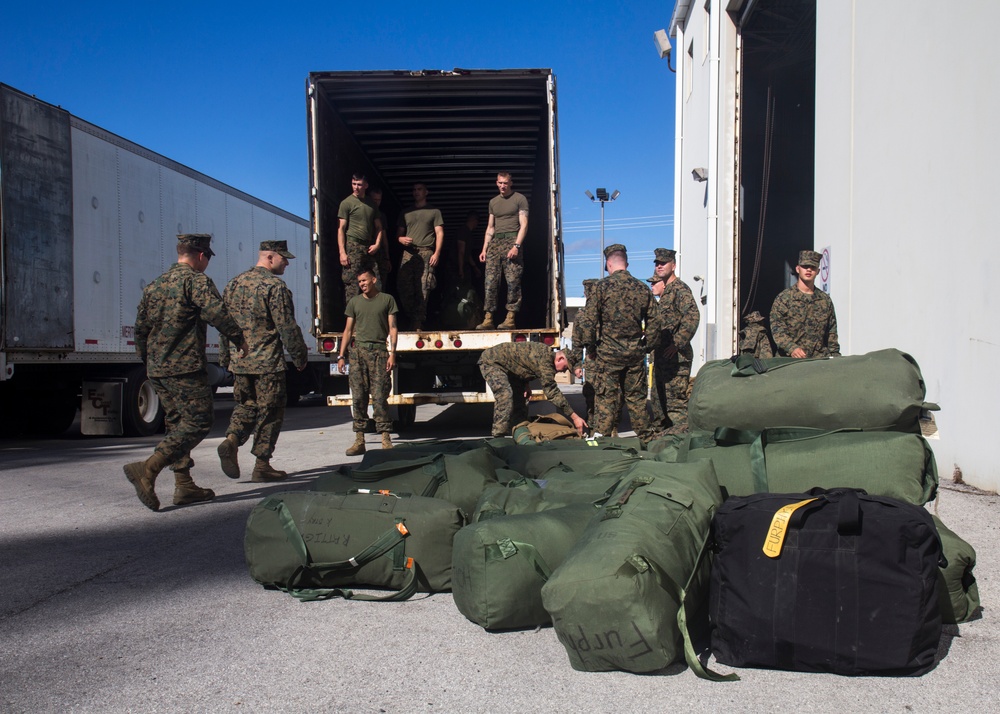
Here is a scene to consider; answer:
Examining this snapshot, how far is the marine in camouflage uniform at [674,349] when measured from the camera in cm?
718

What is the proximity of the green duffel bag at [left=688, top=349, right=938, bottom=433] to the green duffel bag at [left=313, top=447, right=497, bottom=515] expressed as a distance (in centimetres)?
109

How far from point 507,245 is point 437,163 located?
3001 mm

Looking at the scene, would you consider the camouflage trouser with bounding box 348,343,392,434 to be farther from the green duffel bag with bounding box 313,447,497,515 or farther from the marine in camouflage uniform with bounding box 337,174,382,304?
the green duffel bag with bounding box 313,447,497,515

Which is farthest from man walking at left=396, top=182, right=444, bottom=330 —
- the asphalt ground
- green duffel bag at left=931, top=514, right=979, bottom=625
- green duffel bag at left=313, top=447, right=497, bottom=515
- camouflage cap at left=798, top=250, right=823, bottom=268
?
green duffel bag at left=931, top=514, right=979, bottom=625

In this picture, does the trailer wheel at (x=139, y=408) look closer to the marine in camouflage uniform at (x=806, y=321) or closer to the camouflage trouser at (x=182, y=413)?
the camouflage trouser at (x=182, y=413)

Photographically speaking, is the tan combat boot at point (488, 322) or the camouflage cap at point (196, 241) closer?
the camouflage cap at point (196, 241)

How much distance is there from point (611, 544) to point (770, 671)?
0.66 meters

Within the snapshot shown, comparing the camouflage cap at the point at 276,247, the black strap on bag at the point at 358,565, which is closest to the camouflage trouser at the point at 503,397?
the camouflage cap at the point at 276,247

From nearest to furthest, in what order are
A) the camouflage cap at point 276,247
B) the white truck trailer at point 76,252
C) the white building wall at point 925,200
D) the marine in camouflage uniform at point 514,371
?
1. the white building wall at point 925,200
2. the camouflage cap at point 276,247
3. the marine in camouflage uniform at point 514,371
4. the white truck trailer at point 76,252

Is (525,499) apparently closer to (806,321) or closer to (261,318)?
(261,318)

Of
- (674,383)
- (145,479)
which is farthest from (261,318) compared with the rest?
(674,383)

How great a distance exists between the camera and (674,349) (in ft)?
23.9

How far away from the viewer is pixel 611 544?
252 cm

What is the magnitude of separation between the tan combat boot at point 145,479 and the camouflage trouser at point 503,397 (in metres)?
3.20
